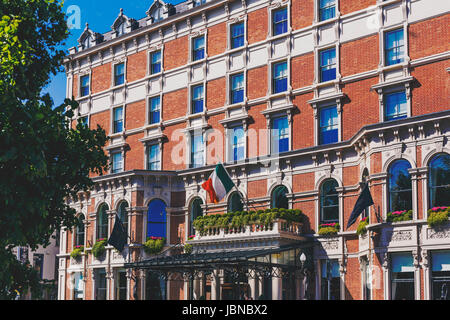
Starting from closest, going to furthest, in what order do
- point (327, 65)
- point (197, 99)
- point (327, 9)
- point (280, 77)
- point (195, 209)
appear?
1. point (327, 65)
2. point (327, 9)
3. point (280, 77)
4. point (195, 209)
5. point (197, 99)

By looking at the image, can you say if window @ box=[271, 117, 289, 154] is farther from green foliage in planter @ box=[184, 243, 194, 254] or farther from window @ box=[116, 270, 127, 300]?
window @ box=[116, 270, 127, 300]

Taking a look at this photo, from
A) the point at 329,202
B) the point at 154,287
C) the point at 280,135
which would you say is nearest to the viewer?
the point at 329,202

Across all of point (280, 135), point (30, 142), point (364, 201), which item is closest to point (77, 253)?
point (280, 135)

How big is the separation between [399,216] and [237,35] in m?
16.8

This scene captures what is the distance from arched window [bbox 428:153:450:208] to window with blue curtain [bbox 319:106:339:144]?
734 centimetres

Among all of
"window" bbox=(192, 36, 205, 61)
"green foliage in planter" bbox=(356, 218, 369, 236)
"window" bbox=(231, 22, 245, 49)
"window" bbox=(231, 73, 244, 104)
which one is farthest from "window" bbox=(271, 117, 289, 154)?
"window" bbox=(192, 36, 205, 61)

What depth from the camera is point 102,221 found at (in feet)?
136

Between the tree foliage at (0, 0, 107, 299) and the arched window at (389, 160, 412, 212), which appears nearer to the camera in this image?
the tree foliage at (0, 0, 107, 299)

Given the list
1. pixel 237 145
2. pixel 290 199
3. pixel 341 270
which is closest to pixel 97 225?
pixel 237 145

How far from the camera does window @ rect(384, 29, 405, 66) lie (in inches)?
1209

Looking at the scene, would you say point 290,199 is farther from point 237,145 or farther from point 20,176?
point 20,176

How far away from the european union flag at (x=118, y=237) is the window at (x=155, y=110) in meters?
7.83

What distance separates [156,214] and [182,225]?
1873 mm

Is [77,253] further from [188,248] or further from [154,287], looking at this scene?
[188,248]
